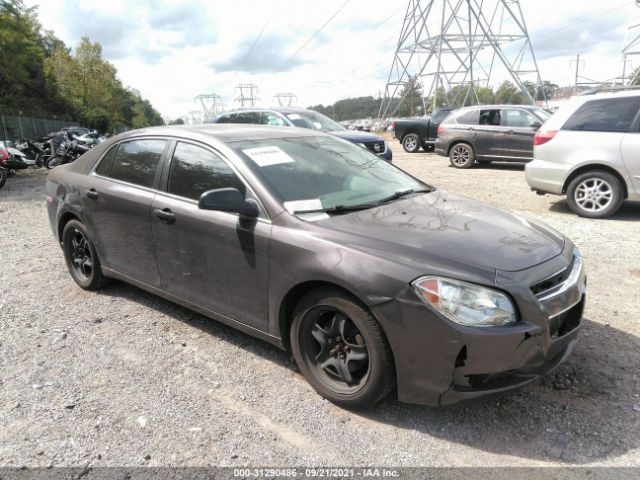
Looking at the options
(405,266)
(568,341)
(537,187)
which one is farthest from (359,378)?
(537,187)

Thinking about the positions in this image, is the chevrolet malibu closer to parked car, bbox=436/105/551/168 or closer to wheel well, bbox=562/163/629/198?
wheel well, bbox=562/163/629/198

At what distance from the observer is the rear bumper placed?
7141 mm

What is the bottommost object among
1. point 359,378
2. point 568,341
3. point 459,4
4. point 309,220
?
point 359,378

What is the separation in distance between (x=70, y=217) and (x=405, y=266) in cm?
362

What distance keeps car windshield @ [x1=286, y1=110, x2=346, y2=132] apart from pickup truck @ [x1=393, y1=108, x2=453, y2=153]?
7238mm

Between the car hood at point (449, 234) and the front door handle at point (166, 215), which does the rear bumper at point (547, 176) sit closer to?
the car hood at point (449, 234)

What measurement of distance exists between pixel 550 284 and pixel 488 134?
1136 cm

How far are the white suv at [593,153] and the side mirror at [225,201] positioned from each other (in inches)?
230

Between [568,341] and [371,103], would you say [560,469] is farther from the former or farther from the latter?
[371,103]

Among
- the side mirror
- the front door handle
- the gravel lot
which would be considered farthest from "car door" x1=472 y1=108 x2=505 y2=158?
the side mirror

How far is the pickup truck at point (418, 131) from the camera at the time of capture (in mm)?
18141

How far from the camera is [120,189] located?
3959 mm

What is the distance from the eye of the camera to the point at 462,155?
44.5 ft

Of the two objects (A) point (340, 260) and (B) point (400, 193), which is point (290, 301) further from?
(B) point (400, 193)
